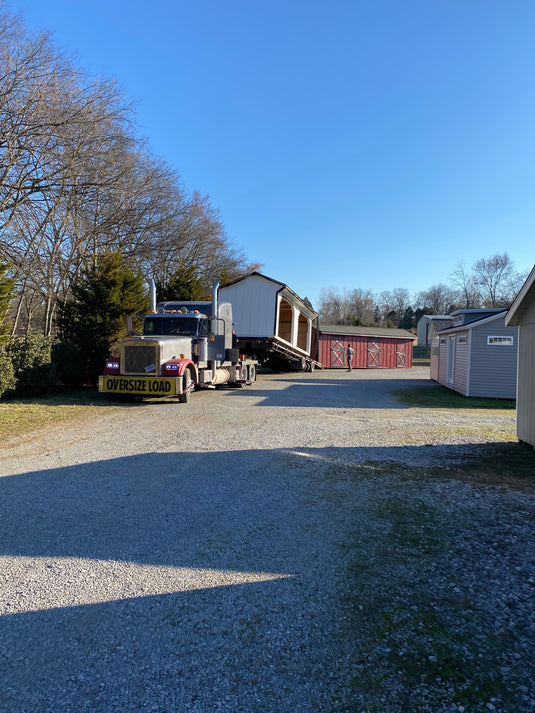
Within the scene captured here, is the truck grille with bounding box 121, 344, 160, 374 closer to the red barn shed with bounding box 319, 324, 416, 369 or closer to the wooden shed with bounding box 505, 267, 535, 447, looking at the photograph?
the wooden shed with bounding box 505, 267, 535, 447

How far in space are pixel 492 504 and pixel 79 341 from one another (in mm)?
14447

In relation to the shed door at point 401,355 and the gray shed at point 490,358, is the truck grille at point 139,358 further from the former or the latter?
the shed door at point 401,355

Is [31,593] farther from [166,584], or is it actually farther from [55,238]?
[55,238]

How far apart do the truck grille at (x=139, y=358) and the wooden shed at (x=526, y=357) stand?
27.4ft

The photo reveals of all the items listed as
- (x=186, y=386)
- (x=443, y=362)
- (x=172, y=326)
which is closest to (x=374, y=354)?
(x=443, y=362)

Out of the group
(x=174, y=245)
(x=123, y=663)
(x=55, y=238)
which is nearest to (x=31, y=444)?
(x=123, y=663)

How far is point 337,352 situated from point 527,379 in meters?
24.9

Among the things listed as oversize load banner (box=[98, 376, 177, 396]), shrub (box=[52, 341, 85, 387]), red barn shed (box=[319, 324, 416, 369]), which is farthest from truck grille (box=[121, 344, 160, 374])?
red barn shed (box=[319, 324, 416, 369])

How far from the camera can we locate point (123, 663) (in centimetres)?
232

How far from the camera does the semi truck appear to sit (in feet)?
38.7

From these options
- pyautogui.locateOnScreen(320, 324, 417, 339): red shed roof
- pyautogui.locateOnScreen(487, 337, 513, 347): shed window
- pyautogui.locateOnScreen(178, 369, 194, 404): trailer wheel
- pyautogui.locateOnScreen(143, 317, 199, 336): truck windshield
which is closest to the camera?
pyautogui.locateOnScreen(178, 369, 194, 404): trailer wheel

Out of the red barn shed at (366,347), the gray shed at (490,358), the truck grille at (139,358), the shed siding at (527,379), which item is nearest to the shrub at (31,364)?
the truck grille at (139,358)

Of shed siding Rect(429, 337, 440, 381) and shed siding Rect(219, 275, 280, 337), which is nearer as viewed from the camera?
shed siding Rect(219, 275, 280, 337)

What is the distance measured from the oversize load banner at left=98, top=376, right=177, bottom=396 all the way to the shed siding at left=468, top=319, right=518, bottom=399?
10317mm
